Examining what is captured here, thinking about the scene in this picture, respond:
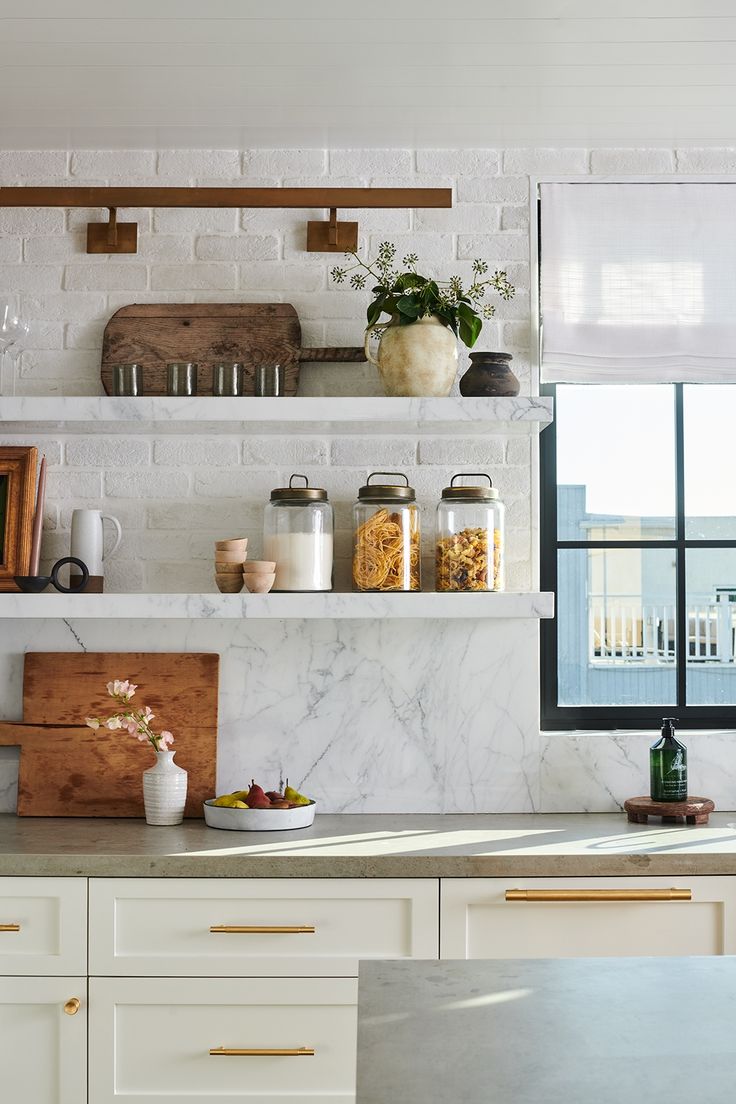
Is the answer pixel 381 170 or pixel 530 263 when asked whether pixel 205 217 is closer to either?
pixel 381 170

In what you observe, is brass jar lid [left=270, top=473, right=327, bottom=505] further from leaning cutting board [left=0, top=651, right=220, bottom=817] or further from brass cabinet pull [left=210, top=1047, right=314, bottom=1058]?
brass cabinet pull [left=210, top=1047, right=314, bottom=1058]

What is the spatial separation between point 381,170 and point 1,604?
4.96 feet

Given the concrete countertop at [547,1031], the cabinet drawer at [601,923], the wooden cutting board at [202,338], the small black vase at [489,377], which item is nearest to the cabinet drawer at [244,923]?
the cabinet drawer at [601,923]

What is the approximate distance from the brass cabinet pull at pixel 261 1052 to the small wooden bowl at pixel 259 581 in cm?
100

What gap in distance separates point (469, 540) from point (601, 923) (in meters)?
0.94

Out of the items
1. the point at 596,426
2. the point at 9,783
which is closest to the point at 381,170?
the point at 596,426

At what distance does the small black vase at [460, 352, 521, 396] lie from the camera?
2.67m

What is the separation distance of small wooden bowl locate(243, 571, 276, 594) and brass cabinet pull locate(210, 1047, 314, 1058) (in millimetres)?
1002

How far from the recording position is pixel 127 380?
2.72 m

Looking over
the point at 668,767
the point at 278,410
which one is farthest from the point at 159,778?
the point at 668,767

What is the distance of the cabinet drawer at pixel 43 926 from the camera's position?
7.46ft

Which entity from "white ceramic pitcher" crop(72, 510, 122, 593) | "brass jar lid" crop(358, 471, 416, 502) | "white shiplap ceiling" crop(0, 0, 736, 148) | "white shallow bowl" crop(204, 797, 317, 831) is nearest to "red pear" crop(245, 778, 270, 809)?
"white shallow bowl" crop(204, 797, 317, 831)

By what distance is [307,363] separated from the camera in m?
2.91

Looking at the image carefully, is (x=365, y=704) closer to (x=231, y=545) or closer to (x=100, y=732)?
(x=231, y=545)
